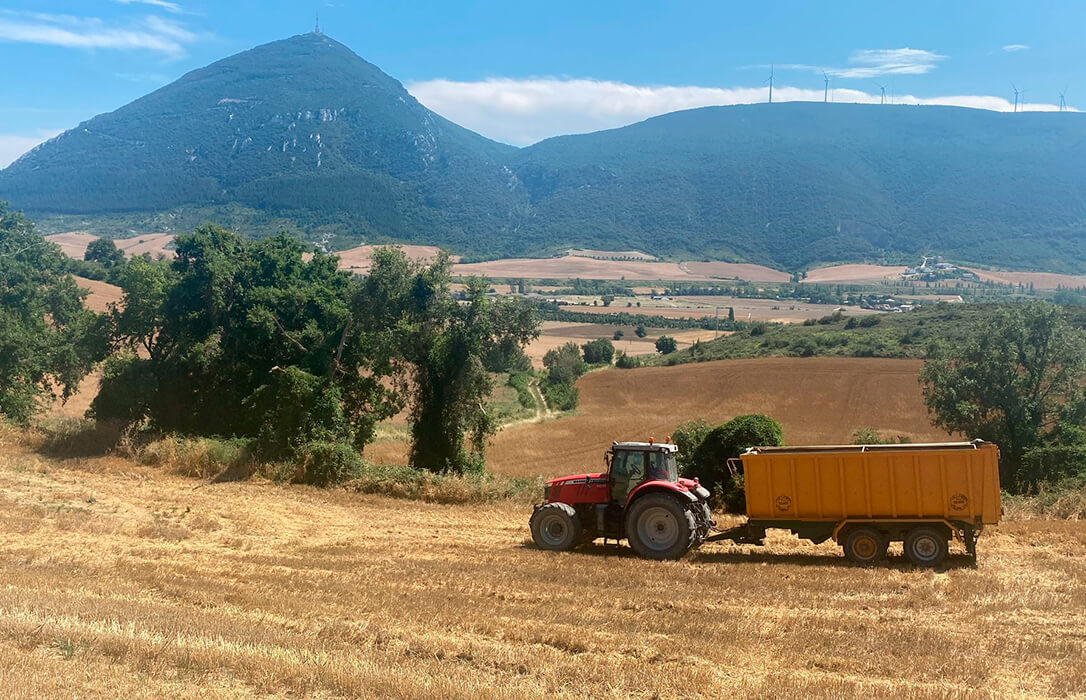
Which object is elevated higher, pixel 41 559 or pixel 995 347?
pixel 995 347

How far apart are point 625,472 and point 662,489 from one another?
0.85 meters

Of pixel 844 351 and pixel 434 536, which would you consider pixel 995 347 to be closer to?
pixel 434 536

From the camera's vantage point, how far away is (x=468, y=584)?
12.9 meters

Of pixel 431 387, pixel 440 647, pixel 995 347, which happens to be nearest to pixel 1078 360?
pixel 995 347

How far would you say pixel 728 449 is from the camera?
22469 mm

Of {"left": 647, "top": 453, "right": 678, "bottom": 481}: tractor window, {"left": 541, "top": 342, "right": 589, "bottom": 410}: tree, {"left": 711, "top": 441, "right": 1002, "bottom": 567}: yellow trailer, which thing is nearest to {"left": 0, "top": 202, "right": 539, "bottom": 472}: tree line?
{"left": 647, "top": 453, "right": 678, "bottom": 481}: tractor window

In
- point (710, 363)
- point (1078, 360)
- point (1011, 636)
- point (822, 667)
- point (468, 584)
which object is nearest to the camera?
point (822, 667)

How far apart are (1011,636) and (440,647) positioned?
6.73 metres

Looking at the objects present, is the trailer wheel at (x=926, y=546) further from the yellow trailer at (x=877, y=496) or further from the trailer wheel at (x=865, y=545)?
the trailer wheel at (x=865, y=545)

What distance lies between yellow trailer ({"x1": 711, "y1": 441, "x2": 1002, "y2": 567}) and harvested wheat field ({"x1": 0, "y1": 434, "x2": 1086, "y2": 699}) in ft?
1.87

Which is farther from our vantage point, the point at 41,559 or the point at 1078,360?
the point at 1078,360

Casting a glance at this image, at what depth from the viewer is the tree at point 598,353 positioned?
81.6m

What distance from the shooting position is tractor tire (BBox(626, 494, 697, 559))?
1502 centimetres

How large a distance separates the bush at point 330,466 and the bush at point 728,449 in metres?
9.01
